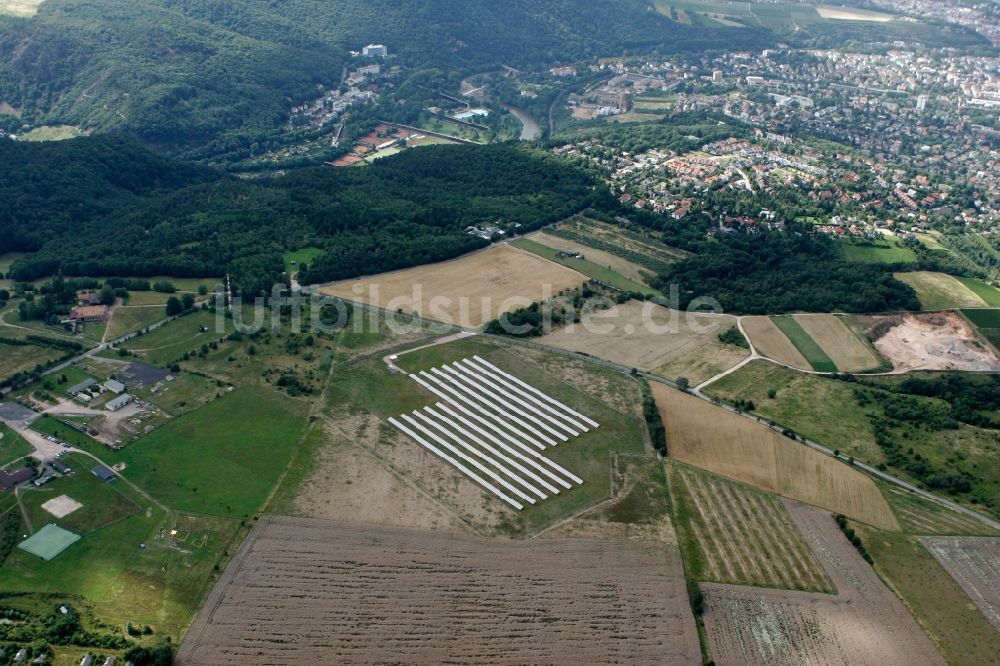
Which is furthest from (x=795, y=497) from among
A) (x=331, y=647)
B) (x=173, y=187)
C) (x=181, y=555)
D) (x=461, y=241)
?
(x=173, y=187)

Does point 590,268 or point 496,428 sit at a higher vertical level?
point 590,268

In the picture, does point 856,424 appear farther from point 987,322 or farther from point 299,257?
point 299,257

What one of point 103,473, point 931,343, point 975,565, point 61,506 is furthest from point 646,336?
point 61,506

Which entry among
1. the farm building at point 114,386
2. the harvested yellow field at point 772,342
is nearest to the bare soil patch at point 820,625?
the harvested yellow field at point 772,342

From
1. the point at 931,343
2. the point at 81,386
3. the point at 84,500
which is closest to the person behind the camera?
the point at 84,500

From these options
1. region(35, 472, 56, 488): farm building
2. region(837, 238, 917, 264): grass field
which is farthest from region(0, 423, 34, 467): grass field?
region(837, 238, 917, 264): grass field

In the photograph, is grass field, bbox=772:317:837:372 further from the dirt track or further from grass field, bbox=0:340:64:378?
grass field, bbox=0:340:64:378

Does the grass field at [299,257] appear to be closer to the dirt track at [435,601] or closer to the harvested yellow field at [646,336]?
the harvested yellow field at [646,336]
